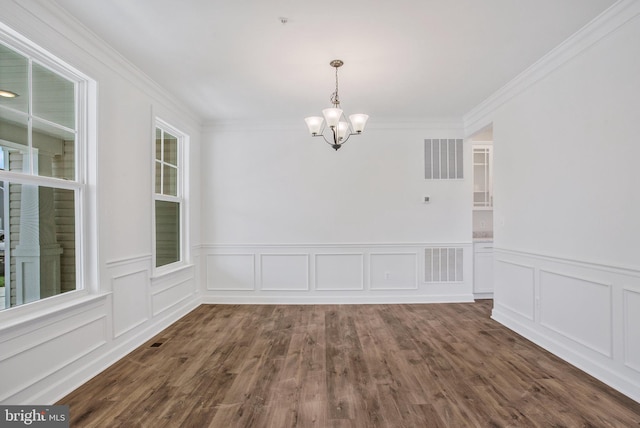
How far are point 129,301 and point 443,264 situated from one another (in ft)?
13.7

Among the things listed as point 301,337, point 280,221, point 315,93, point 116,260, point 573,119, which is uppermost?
point 315,93

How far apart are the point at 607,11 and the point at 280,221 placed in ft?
13.4

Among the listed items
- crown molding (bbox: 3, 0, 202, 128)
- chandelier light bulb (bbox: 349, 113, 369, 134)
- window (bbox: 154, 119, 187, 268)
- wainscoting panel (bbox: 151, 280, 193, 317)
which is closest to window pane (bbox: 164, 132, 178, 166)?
window (bbox: 154, 119, 187, 268)

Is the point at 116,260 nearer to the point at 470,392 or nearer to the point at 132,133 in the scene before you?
the point at 132,133

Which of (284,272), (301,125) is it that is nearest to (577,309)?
(284,272)

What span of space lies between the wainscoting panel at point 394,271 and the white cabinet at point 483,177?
1.75 metres

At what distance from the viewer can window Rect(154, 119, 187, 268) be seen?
3.83 metres

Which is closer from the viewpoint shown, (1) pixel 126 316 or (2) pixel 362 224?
(1) pixel 126 316

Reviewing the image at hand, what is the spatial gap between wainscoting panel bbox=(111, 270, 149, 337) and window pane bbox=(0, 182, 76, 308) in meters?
0.43

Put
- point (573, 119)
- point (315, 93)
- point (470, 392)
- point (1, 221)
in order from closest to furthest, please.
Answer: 1. point (1, 221)
2. point (470, 392)
3. point (573, 119)
4. point (315, 93)

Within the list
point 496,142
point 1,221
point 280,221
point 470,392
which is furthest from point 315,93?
point 470,392

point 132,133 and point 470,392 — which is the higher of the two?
point 132,133

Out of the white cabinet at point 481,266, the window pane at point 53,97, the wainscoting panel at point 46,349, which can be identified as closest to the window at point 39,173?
the window pane at point 53,97

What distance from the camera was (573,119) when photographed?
9.06 ft
